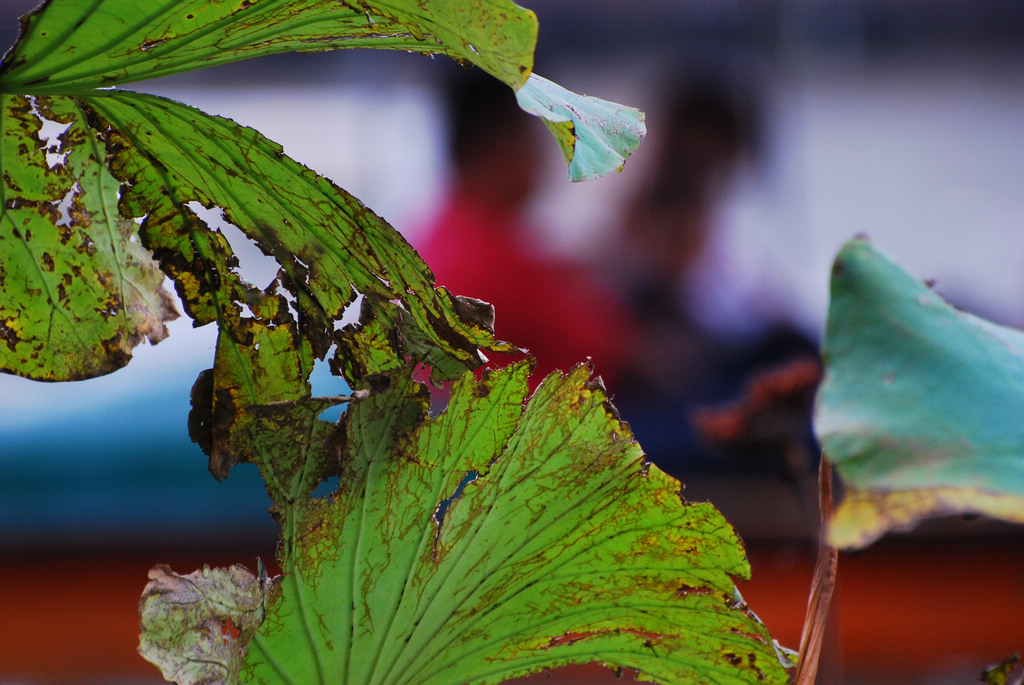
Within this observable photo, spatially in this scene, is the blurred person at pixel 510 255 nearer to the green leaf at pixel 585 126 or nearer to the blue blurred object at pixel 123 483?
the blue blurred object at pixel 123 483

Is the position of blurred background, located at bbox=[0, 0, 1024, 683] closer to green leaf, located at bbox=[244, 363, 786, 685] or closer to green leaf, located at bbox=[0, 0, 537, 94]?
green leaf, located at bbox=[244, 363, 786, 685]

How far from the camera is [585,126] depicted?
1.22 ft

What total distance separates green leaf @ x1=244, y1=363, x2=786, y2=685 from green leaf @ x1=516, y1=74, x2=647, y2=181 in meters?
0.09

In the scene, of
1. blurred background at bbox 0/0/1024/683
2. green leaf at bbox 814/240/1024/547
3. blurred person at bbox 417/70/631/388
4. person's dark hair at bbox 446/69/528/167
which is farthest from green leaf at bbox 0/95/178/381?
person's dark hair at bbox 446/69/528/167

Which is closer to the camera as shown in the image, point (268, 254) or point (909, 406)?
point (909, 406)

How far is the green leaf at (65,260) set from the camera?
41 centimetres

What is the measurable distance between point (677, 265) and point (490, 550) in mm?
1563

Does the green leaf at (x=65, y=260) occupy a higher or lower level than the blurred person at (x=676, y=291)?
lower

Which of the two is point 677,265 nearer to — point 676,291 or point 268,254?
point 676,291

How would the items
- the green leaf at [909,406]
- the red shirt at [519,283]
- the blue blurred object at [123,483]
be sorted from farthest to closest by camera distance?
the blue blurred object at [123,483]
the red shirt at [519,283]
the green leaf at [909,406]

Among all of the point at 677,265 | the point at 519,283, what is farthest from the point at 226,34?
the point at 677,265

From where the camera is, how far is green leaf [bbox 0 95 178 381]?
0.41m

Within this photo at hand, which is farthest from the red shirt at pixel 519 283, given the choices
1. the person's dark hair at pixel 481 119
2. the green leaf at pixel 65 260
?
the green leaf at pixel 65 260

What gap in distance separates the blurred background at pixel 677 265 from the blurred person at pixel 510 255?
3cm
